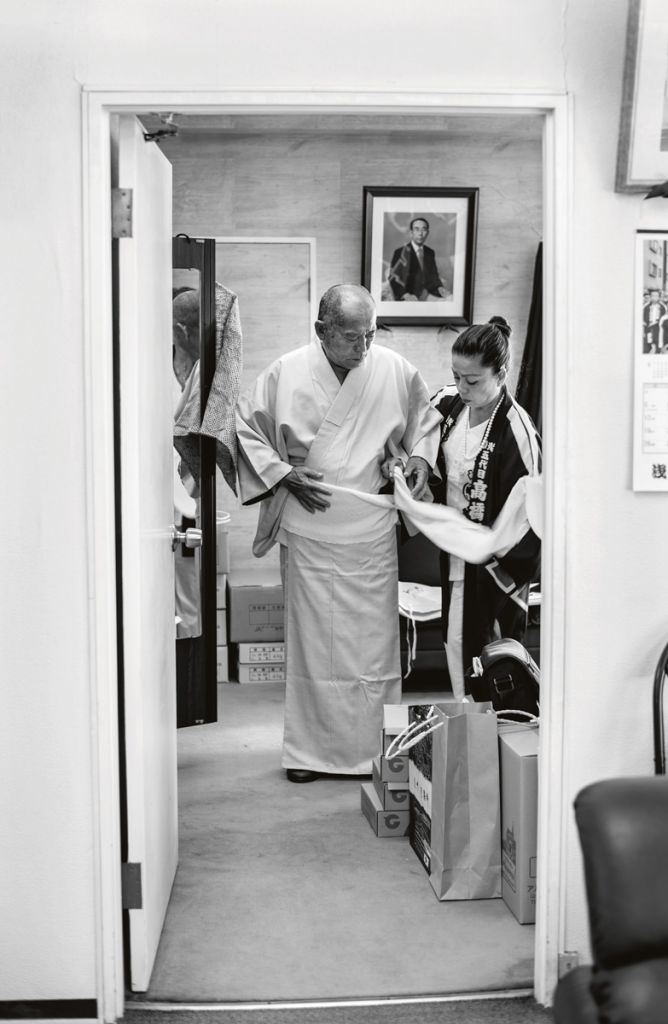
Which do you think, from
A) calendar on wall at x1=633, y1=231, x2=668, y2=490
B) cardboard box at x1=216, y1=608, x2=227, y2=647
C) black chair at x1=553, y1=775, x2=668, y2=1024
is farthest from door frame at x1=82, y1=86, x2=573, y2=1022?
cardboard box at x1=216, y1=608, x2=227, y2=647

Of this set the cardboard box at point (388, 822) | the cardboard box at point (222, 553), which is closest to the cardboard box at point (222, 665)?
the cardboard box at point (222, 553)

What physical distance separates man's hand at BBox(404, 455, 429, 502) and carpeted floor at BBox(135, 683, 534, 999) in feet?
3.42

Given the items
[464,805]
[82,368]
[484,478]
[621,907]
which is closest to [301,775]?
[464,805]

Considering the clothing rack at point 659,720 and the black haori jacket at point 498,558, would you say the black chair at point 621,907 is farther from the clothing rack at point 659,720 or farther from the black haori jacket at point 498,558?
the black haori jacket at point 498,558

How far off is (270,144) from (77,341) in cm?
363

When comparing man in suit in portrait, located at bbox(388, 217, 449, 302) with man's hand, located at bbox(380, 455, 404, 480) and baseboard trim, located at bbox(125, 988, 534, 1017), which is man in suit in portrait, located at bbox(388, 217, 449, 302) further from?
baseboard trim, located at bbox(125, 988, 534, 1017)

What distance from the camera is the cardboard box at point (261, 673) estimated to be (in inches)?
202

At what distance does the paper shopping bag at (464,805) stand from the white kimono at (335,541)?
86 cm

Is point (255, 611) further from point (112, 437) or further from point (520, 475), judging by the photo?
point (112, 437)

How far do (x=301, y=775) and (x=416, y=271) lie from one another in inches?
109

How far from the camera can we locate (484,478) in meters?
3.54

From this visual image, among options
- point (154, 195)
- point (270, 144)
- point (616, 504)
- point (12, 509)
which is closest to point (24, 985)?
point (12, 509)

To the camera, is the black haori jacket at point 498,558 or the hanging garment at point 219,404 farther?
the hanging garment at point 219,404

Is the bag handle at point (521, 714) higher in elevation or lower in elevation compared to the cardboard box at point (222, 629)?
higher
